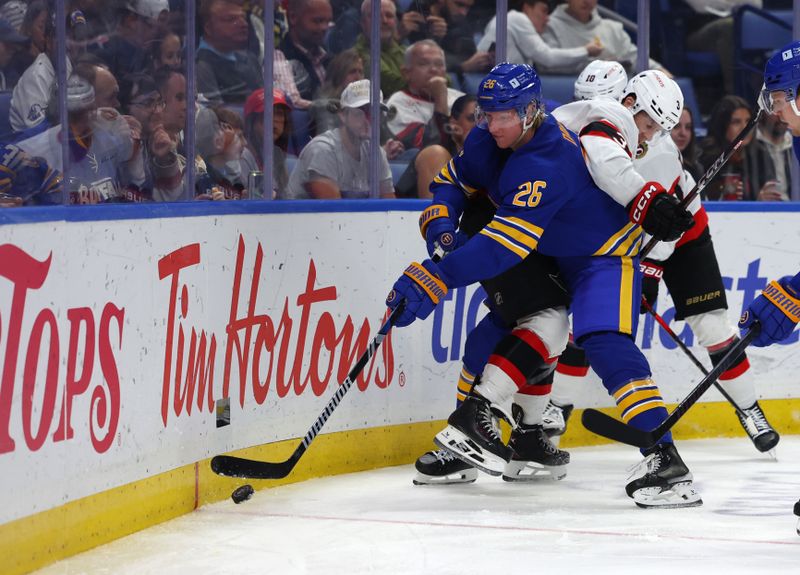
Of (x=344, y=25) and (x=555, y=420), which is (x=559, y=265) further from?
(x=344, y=25)

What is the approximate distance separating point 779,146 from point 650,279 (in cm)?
120

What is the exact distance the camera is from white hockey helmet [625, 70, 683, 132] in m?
4.31

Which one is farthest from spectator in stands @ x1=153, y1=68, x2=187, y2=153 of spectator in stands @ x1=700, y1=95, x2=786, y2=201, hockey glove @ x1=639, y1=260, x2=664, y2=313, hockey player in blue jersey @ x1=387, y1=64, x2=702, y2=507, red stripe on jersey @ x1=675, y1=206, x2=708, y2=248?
spectator in stands @ x1=700, y1=95, x2=786, y2=201

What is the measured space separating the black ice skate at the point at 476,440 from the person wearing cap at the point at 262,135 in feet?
3.38

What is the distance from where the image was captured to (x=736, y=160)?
556 centimetres

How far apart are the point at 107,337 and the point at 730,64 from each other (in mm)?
3286

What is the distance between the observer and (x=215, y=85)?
4277 millimetres

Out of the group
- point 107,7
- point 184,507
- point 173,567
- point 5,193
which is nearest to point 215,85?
point 107,7

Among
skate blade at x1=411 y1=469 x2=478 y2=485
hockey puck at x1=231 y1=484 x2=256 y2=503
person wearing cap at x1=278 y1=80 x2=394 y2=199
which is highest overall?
person wearing cap at x1=278 y1=80 x2=394 y2=199

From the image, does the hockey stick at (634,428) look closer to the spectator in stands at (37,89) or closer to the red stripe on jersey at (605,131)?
the red stripe on jersey at (605,131)

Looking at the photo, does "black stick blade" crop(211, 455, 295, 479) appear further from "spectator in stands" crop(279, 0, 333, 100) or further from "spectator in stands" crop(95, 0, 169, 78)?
"spectator in stands" crop(279, 0, 333, 100)

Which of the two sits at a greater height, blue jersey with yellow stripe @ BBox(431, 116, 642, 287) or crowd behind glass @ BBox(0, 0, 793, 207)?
crowd behind glass @ BBox(0, 0, 793, 207)

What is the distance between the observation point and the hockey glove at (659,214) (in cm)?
378

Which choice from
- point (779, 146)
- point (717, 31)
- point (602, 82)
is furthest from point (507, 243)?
point (717, 31)
